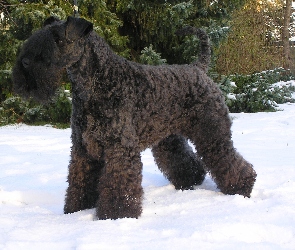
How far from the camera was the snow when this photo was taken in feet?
7.72

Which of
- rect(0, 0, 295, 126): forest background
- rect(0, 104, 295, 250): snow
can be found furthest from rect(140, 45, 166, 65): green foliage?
rect(0, 104, 295, 250): snow

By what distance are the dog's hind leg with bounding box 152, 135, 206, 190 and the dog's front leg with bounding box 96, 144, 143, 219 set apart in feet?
2.84

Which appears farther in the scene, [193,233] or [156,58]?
[156,58]

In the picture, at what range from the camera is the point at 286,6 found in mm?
14820

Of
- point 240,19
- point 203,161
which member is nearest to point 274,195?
point 203,161

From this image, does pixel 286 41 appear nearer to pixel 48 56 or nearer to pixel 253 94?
pixel 253 94

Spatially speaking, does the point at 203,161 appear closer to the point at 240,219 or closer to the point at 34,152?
the point at 240,219

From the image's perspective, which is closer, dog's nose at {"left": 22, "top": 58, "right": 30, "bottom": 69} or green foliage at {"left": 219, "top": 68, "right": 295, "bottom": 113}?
dog's nose at {"left": 22, "top": 58, "right": 30, "bottom": 69}

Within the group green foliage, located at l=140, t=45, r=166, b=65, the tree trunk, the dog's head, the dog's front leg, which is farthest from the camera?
the tree trunk

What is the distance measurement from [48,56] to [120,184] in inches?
38.8

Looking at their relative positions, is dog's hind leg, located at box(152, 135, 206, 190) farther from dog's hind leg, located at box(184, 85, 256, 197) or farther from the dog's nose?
the dog's nose

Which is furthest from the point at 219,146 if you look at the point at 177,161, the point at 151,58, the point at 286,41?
the point at 286,41

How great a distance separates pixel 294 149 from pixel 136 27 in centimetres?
463

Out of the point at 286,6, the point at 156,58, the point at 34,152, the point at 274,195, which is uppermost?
the point at 286,6
